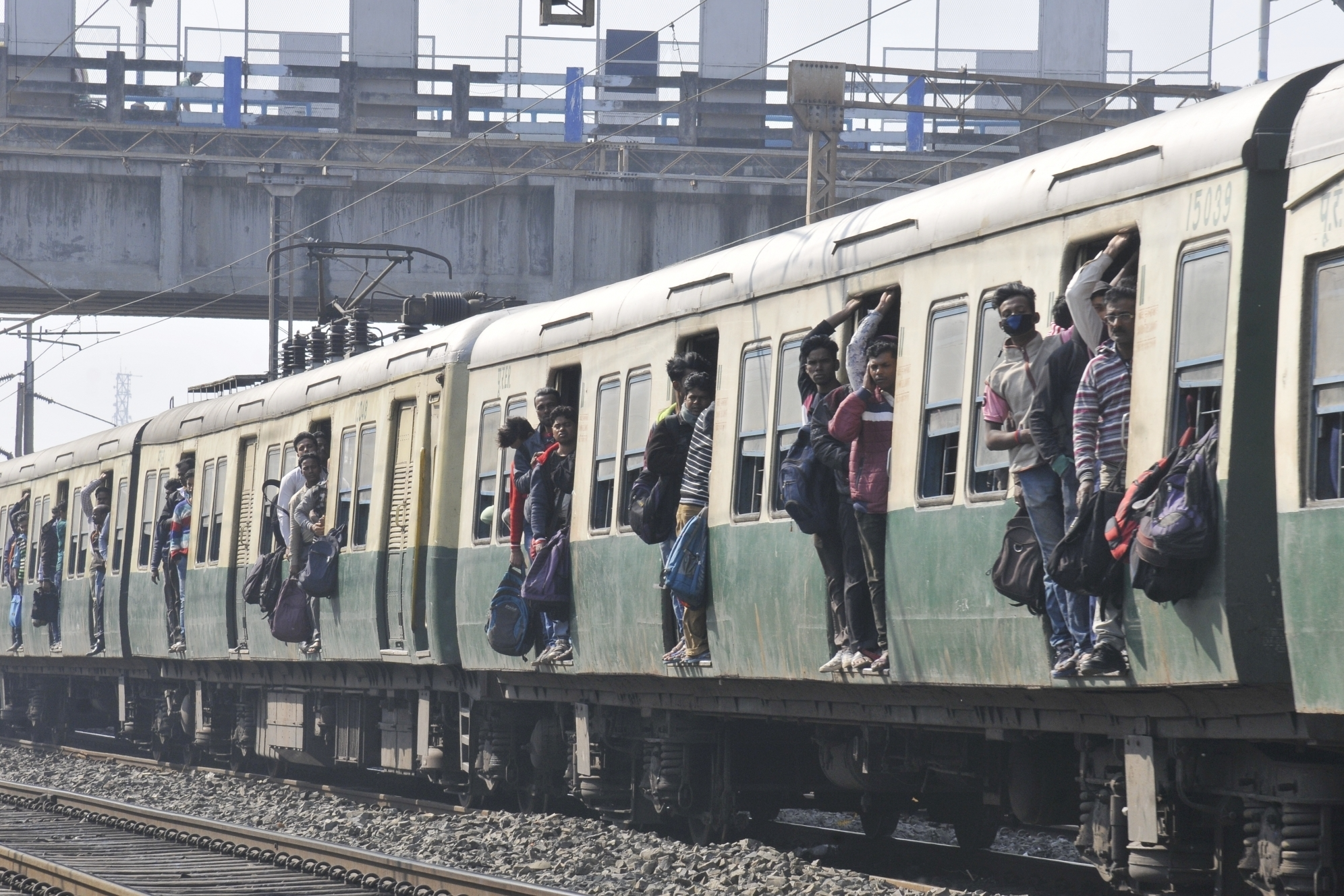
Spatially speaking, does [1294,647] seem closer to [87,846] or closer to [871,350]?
[871,350]

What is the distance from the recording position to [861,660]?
403 inches

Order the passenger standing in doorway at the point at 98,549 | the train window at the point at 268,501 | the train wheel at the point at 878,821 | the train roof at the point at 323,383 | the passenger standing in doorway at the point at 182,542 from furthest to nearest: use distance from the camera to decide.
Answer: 1. the passenger standing in doorway at the point at 98,549
2. the passenger standing in doorway at the point at 182,542
3. the train window at the point at 268,501
4. the train roof at the point at 323,383
5. the train wheel at the point at 878,821

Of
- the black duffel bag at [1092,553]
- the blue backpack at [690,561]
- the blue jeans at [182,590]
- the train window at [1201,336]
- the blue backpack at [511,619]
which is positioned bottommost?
the blue jeans at [182,590]

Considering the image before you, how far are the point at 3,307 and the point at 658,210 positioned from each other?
1192 cm

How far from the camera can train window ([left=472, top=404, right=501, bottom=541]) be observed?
49.3 ft

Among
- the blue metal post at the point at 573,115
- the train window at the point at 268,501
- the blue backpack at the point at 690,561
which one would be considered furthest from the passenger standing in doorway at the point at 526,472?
the blue metal post at the point at 573,115

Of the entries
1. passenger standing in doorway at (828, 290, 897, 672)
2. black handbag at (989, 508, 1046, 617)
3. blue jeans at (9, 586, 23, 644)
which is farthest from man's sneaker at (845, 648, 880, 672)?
blue jeans at (9, 586, 23, 644)

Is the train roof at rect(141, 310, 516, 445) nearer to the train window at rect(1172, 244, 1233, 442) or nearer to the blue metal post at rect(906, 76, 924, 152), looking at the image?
the train window at rect(1172, 244, 1233, 442)

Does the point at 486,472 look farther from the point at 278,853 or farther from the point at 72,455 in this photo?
the point at 72,455

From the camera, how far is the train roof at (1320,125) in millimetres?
7363

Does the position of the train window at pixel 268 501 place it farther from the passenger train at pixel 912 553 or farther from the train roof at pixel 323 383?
the train roof at pixel 323 383

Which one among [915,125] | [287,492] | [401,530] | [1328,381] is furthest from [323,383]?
[915,125]

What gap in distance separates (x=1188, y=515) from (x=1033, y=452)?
1107 millimetres

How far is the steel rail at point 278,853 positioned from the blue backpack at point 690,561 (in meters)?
1.92
